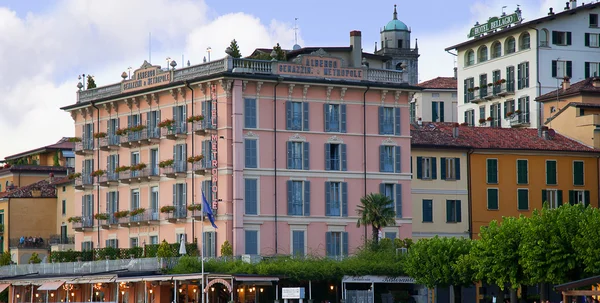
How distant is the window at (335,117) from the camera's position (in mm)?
98812

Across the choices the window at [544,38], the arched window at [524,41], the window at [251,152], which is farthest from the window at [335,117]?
the arched window at [524,41]

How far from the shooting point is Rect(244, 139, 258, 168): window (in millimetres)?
95500

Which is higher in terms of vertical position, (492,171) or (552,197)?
(492,171)

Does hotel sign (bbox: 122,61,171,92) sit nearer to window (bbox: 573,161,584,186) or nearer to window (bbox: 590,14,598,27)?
window (bbox: 573,161,584,186)

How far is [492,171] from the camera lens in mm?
106875

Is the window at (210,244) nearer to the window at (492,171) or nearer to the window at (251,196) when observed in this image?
the window at (251,196)

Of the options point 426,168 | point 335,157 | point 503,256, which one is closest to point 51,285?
point 335,157

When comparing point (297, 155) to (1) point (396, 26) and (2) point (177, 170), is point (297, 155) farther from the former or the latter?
(1) point (396, 26)

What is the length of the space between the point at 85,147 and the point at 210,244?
17.5 metres

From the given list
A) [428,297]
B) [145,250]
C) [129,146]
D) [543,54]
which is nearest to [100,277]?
[145,250]

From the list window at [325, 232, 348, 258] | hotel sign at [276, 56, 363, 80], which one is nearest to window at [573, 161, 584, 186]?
hotel sign at [276, 56, 363, 80]

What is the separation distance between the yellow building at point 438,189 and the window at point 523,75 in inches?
777

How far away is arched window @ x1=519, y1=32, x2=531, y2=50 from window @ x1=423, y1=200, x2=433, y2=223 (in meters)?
24.6

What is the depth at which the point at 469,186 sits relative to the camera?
10625 cm
